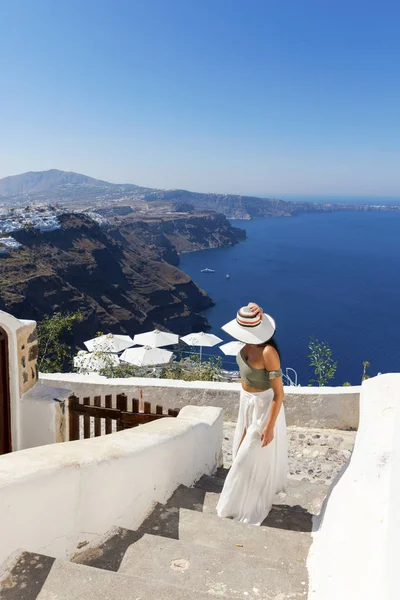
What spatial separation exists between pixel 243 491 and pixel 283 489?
421mm

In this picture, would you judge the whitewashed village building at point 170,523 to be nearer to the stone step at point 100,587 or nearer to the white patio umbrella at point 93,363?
the stone step at point 100,587

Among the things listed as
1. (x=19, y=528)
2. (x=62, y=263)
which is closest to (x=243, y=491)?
(x=19, y=528)

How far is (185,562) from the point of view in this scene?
2.19 m

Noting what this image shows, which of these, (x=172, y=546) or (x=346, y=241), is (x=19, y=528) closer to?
(x=172, y=546)

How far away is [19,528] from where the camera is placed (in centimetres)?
194

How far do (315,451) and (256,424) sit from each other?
6.98 feet

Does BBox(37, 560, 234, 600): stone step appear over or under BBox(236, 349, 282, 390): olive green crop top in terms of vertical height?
under

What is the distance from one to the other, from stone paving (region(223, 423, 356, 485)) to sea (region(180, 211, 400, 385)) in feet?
113

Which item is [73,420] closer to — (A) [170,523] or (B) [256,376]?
(A) [170,523]

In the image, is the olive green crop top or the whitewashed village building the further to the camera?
the olive green crop top

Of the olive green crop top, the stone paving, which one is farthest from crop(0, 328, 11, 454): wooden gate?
the stone paving

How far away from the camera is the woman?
2.92m

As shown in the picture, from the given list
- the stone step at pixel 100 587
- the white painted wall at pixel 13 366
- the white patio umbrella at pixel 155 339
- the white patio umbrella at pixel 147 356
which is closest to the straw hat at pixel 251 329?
the stone step at pixel 100 587

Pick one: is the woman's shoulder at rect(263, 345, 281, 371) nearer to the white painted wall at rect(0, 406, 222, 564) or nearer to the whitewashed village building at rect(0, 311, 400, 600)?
the whitewashed village building at rect(0, 311, 400, 600)
